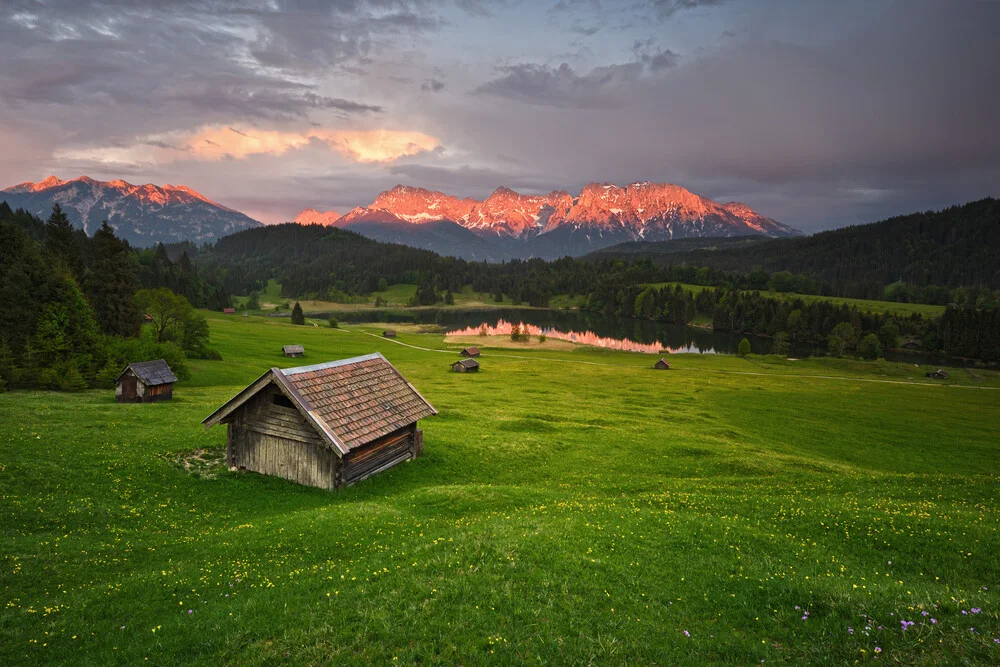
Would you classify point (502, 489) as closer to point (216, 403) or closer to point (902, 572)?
point (902, 572)

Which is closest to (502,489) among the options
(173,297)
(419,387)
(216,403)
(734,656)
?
(734,656)

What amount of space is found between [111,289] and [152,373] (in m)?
37.5

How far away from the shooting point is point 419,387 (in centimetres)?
6619

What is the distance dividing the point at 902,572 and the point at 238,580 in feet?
66.6

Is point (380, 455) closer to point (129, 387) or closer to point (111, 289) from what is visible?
point (129, 387)

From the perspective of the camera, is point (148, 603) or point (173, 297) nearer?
point (148, 603)

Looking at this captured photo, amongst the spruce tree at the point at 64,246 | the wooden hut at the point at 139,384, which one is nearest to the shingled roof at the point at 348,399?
the wooden hut at the point at 139,384

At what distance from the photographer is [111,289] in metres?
71.6

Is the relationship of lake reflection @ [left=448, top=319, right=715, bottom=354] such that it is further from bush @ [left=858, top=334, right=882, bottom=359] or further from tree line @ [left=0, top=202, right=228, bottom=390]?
tree line @ [left=0, top=202, right=228, bottom=390]

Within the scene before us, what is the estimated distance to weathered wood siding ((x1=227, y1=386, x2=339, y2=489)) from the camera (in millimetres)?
24188

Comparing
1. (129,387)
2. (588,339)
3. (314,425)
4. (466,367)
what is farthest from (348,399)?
(588,339)

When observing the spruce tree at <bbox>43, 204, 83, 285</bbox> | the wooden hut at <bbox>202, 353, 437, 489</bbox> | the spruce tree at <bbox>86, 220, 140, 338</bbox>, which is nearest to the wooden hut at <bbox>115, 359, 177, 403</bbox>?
the wooden hut at <bbox>202, 353, 437, 489</bbox>

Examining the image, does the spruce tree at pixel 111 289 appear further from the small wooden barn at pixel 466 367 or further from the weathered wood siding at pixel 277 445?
the weathered wood siding at pixel 277 445

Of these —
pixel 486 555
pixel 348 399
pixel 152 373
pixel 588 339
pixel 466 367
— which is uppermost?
pixel 348 399
